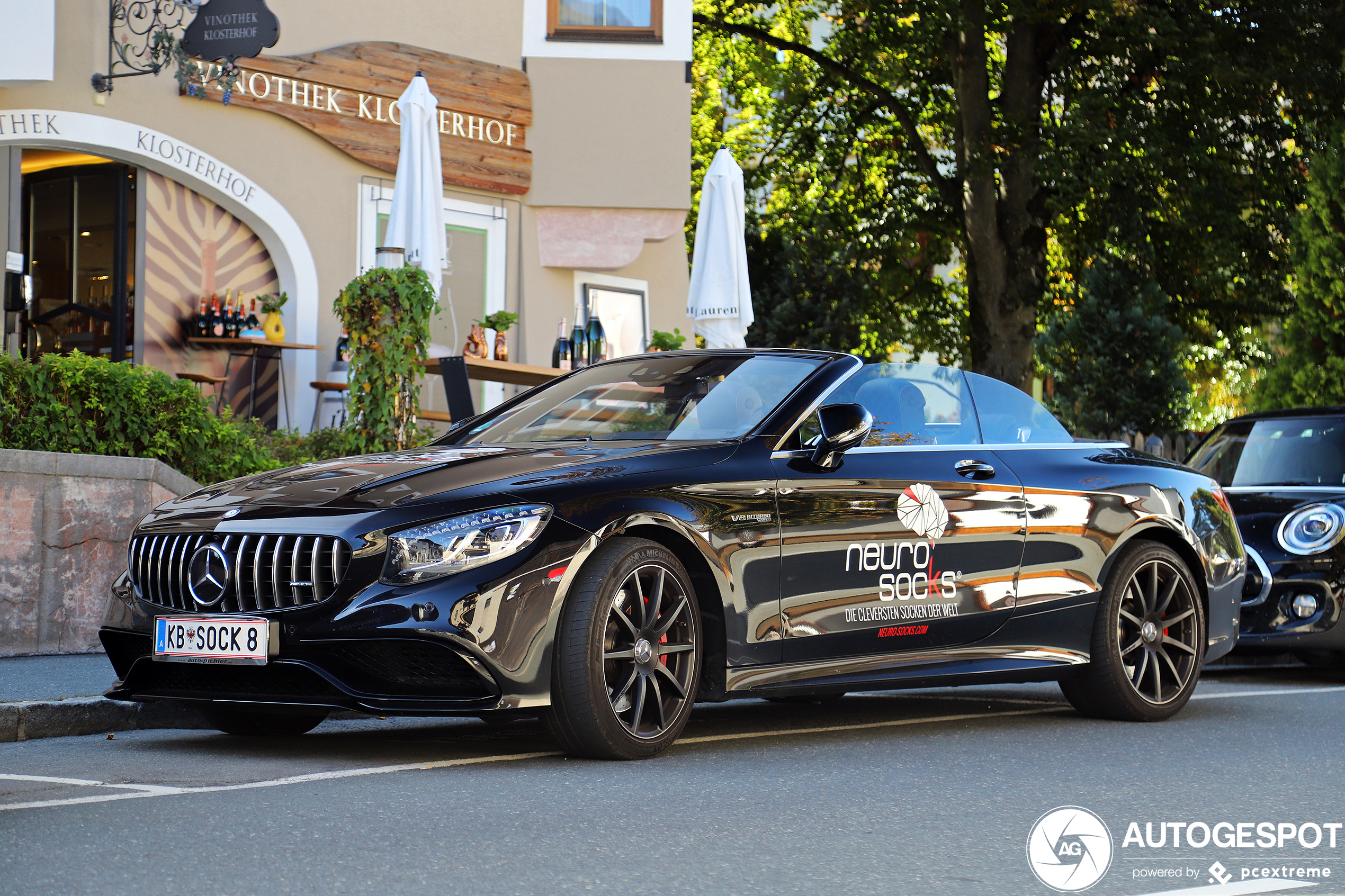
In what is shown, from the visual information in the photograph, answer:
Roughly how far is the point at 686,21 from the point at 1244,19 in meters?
9.71

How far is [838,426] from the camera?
20.1 feet

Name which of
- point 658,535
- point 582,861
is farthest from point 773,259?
point 582,861

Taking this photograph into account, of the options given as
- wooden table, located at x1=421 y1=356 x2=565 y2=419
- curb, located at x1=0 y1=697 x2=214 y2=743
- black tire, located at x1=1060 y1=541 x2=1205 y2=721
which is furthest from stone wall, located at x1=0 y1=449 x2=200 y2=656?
black tire, located at x1=1060 y1=541 x2=1205 y2=721

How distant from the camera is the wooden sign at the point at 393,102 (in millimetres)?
15875

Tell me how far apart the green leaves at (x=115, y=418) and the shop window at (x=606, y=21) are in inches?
345

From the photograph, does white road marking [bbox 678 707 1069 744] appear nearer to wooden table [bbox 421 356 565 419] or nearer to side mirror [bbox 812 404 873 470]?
side mirror [bbox 812 404 873 470]

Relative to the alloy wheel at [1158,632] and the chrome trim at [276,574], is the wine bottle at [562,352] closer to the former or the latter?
the alloy wheel at [1158,632]

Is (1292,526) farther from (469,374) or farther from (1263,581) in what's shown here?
(469,374)

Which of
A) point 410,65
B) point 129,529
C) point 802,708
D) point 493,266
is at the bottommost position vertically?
point 802,708

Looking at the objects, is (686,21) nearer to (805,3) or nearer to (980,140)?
(980,140)

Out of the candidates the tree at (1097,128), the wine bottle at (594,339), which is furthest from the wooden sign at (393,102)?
the tree at (1097,128)

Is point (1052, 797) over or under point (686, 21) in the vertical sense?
under

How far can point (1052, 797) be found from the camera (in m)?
5.23

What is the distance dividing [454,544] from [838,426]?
1.58 meters
